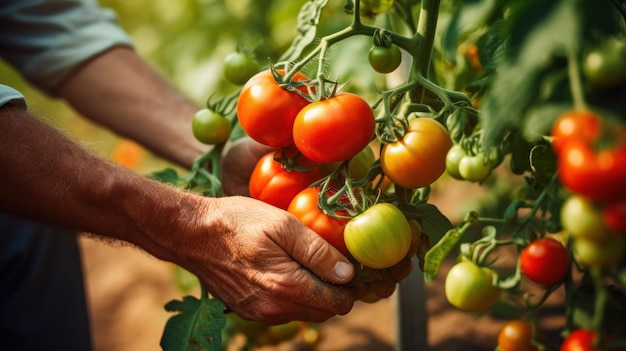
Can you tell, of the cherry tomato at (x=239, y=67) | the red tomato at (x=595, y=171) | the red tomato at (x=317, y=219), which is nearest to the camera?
the red tomato at (x=595, y=171)

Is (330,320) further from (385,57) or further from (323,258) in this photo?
(385,57)

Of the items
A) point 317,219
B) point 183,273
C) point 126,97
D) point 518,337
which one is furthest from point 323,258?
point 183,273

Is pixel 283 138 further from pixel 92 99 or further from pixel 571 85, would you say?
pixel 92 99

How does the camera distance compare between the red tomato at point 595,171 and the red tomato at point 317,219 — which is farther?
the red tomato at point 317,219

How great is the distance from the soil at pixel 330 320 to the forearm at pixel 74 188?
0.44m

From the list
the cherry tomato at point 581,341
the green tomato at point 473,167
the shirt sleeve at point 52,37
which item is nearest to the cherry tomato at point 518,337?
the green tomato at point 473,167

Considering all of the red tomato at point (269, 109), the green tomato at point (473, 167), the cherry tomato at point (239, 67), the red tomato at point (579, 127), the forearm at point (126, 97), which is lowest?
the forearm at point (126, 97)

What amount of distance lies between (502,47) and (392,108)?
0.18 metres

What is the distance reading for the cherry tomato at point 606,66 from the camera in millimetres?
462

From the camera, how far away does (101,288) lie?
2.87 m

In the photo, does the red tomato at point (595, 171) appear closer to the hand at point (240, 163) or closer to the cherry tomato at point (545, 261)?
the cherry tomato at point (545, 261)

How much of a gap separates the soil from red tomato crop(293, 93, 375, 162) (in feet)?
2.14

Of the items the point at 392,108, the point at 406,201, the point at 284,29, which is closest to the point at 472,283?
the point at 406,201

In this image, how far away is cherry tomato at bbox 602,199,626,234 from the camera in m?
0.44
